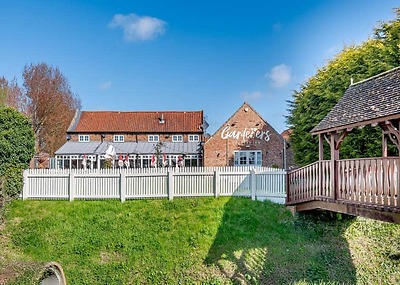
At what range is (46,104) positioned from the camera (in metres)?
41.2

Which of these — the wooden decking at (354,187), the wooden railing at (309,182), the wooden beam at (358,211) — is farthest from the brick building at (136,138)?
the wooden beam at (358,211)

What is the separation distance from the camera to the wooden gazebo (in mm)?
9070

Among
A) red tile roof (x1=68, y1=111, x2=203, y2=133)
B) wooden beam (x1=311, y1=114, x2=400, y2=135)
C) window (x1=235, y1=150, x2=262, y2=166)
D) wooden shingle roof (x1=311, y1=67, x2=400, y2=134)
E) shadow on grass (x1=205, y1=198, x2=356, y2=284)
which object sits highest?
red tile roof (x1=68, y1=111, x2=203, y2=133)

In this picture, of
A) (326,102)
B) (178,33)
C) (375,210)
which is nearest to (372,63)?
(326,102)

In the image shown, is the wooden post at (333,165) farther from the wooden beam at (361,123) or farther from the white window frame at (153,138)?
the white window frame at (153,138)

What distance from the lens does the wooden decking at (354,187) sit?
8.96 meters

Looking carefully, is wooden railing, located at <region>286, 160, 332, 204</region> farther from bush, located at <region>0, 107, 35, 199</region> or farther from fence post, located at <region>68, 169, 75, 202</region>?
bush, located at <region>0, 107, 35, 199</region>

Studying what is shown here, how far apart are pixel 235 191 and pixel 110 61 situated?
13.6m

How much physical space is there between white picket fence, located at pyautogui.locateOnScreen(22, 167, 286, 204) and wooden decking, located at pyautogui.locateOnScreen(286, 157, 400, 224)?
2.08 m

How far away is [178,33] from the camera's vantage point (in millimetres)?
21359

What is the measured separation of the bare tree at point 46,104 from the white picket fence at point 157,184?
26.0 m

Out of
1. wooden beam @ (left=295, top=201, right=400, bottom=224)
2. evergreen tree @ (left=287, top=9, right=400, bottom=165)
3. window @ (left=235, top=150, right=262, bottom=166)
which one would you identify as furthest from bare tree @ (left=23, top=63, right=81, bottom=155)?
wooden beam @ (left=295, top=201, right=400, bottom=224)

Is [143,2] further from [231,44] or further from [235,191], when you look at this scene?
[235,191]

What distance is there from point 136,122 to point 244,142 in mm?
11514
